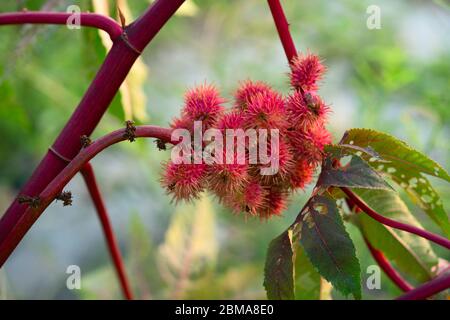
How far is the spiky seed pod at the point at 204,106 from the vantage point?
41cm

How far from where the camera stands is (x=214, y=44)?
1.86 meters

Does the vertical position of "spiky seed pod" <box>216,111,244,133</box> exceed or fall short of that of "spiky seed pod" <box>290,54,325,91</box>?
it falls short

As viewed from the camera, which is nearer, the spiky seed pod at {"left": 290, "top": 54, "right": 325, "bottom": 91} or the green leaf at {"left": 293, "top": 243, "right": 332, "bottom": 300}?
the spiky seed pod at {"left": 290, "top": 54, "right": 325, "bottom": 91}

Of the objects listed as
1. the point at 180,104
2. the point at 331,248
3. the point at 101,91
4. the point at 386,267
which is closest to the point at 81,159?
the point at 101,91

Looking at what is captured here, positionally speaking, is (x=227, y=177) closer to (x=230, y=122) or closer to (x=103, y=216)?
(x=230, y=122)

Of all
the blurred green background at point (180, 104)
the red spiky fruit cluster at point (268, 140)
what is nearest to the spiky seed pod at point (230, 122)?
the red spiky fruit cluster at point (268, 140)

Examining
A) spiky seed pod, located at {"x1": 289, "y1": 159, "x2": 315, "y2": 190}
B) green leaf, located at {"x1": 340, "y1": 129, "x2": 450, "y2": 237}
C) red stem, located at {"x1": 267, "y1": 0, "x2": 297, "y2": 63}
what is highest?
red stem, located at {"x1": 267, "y1": 0, "x2": 297, "y2": 63}

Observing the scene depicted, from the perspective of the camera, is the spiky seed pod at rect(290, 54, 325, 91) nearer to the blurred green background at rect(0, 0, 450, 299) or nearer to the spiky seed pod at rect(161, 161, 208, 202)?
the spiky seed pod at rect(161, 161, 208, 202)

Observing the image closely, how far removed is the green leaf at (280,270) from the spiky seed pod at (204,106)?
0.27 feet

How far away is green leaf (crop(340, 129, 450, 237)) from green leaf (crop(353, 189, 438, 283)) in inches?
1.1

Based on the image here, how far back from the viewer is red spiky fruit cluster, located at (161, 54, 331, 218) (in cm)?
39

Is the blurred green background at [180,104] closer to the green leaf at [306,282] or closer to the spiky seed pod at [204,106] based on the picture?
the green leaf at [306,282]

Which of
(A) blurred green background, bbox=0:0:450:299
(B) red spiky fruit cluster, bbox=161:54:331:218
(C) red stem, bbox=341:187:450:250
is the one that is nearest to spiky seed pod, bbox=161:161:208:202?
(B) red spiky fruit cluster, bbox=161:54:331:218

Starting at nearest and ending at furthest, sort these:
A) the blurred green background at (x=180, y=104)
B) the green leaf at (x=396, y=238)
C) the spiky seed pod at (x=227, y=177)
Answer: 1. the spiky seed pod at (x=227, y=177)
2. the green leaf at (x=396, y=238)
3. the blurred green background at (x=180, y=104)
